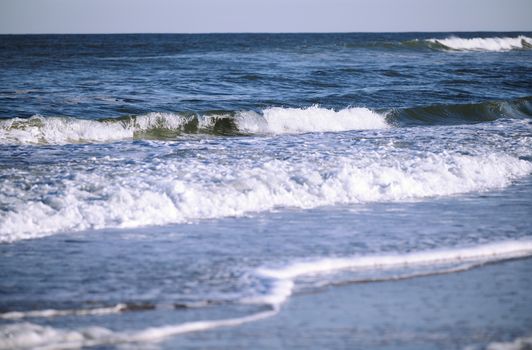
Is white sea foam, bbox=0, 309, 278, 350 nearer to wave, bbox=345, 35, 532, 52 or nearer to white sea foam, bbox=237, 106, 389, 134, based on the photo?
white sea foam, bbox=237, 106, 389, 134

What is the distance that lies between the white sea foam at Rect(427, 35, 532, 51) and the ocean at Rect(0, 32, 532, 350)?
4307cm

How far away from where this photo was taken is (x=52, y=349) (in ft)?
12.8

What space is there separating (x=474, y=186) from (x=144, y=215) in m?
4.17

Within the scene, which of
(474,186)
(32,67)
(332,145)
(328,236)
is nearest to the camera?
(328,236)

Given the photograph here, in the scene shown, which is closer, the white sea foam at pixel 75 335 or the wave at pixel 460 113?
the white sea foam at pixel 75 335

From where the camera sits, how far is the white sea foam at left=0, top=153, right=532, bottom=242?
6738 mm

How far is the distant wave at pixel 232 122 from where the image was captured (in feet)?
43.0

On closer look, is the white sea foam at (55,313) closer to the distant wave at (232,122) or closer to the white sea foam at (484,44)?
the distant wave at (232,122)

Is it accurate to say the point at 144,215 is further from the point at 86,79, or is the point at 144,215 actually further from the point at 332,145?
the point at 86,79

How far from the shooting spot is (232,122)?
15.2 meters

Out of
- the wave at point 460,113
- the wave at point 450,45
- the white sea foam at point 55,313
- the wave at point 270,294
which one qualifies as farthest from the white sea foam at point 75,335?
the wave at point 450,45

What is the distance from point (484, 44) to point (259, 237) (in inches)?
2265

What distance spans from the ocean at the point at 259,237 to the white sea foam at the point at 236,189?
2 centimetres

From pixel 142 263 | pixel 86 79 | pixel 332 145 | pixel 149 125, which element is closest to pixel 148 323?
pixel 142 263
